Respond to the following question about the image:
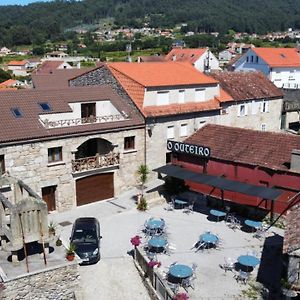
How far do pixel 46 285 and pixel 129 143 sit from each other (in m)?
Answer: 16.3

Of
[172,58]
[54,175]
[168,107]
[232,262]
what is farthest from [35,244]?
[172,58]

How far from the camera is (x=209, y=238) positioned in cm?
2534

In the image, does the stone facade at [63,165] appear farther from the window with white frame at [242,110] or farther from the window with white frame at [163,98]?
the window with white frame at [242,110]

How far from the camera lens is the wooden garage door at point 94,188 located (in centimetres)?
3275

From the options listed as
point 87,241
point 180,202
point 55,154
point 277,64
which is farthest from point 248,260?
point 277,64

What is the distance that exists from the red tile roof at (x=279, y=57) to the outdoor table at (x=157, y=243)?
62141 millimetres

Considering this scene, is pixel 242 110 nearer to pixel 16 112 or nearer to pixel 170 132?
pixel 170 132

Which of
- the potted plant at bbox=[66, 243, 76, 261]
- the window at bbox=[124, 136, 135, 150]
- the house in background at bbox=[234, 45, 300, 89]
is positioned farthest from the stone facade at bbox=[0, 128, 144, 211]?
the house in background at bbox=[234, 45, 300, 89]

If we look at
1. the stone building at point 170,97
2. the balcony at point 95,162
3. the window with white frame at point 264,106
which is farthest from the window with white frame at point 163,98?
the window with white frame at point 264,106

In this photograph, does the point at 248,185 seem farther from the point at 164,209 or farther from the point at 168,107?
the point at 168,107

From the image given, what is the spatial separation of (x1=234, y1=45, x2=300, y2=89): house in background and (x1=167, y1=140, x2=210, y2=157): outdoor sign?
166 ft

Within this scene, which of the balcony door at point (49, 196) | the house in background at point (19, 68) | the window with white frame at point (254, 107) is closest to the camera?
the balcony door at point (49, 196)

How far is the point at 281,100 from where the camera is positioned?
50344mm

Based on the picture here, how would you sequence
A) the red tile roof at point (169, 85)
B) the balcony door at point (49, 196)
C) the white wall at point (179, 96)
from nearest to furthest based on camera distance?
the balcony door at point (49, 196), the red tile roof at point (169, 85), the white wall at point (179, 96)
